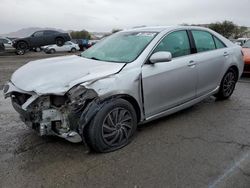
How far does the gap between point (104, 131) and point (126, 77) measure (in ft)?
2.43

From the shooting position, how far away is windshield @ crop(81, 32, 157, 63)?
373 cm

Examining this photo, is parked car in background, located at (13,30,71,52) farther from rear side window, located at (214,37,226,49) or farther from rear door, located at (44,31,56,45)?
rear side window, located at (214,37,226,49)

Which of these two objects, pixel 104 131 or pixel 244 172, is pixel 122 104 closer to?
pixel 104 131

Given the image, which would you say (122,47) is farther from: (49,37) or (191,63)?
(49,37)

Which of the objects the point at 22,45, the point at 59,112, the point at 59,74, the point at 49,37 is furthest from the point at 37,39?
the point at 59,112

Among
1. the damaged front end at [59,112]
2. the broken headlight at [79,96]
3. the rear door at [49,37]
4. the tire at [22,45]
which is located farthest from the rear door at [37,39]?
the broken headlight at [79,96]

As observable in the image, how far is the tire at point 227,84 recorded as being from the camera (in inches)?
206

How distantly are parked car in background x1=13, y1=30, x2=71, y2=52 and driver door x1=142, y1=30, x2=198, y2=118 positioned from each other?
20.0m

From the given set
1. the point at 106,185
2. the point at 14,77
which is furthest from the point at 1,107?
the point at 106,185

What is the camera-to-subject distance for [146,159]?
10.3 ft

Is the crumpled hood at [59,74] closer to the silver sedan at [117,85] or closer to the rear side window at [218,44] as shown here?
the silver sedan at [117,85]

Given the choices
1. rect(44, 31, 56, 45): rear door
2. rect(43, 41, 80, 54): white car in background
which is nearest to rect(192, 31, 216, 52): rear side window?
rect(44, 31, 56, 45): rear door

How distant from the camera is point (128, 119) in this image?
346 centimetres

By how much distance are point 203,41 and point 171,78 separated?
1.32 meters
